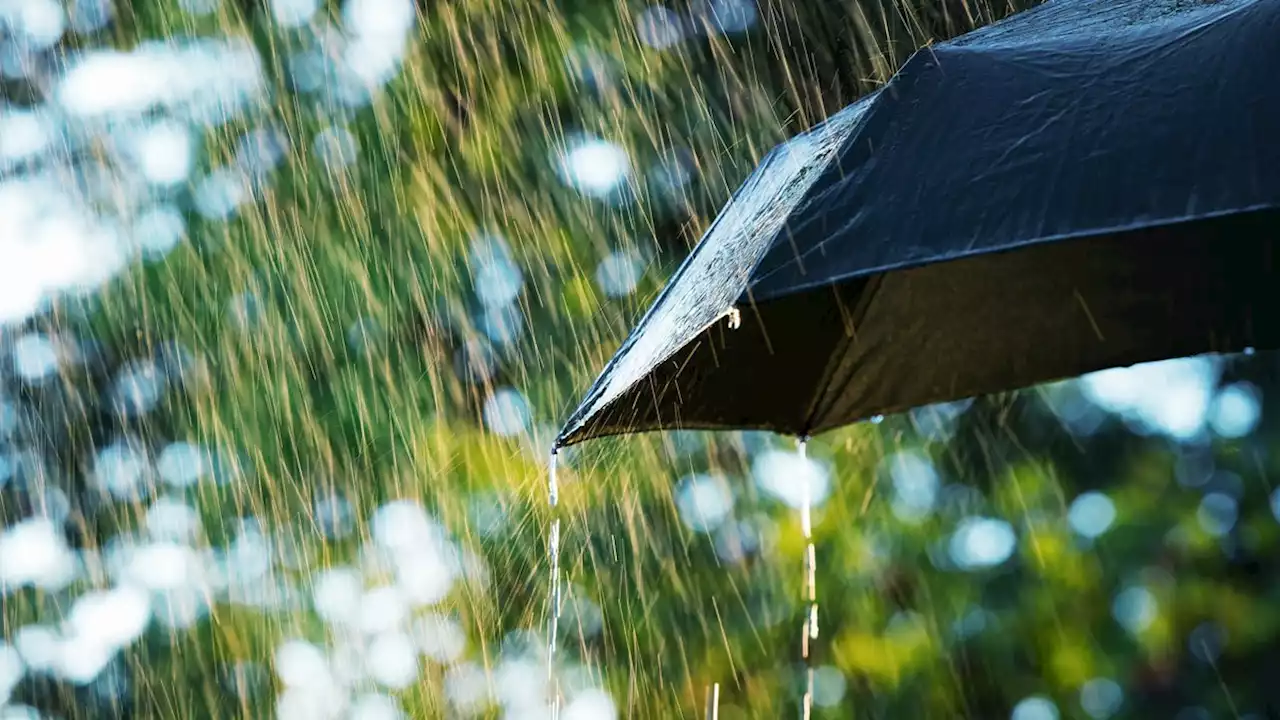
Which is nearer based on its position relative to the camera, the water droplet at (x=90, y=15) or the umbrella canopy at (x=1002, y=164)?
the umbrella canopy at (x=1002, y=164)

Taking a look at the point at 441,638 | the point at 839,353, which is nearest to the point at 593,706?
the point at 441,638

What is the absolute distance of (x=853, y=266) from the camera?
1.35m

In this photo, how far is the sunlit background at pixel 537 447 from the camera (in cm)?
407

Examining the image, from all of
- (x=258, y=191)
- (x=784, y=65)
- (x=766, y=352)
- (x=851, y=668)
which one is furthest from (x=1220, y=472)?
(x=258, y=191)

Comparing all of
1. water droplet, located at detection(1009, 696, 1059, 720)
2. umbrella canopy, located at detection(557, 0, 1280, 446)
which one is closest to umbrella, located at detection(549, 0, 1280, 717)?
umbrella canopy, located at detection(557, 0, 1280, 446)

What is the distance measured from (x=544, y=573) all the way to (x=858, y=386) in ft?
8.82

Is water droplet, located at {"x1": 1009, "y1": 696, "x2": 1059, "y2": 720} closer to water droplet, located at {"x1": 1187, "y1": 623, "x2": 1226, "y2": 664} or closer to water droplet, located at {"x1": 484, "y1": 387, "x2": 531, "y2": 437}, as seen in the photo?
water droplet, located at {"x1": 1187, "y1": 623, "x2": 1226, "y2": 664}

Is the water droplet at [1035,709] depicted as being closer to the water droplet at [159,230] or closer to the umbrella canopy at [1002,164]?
the umbrella canopy at [1002,164]

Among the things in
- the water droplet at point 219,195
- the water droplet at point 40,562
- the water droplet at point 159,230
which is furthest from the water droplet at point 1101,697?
the water droplet at point 40,562

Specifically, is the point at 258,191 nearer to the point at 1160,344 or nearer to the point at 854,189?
the point at 1160,344

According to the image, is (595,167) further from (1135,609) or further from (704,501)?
(1135,609)

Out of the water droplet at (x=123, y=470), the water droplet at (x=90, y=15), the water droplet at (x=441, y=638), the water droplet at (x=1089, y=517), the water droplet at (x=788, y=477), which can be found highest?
the water droplet at (x=90, y=15)

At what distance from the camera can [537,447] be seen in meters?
4.73

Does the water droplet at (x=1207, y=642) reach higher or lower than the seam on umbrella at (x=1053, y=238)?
lower
